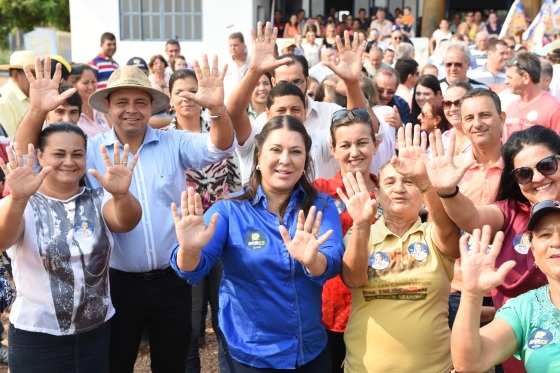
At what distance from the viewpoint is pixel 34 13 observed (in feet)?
81.9

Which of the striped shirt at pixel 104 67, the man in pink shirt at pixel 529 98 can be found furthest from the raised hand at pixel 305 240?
the striped shirt at pixel 104 67

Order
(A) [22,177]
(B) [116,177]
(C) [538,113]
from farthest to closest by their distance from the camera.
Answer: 1. (C) [538,113]
2. (B) [116,177]
3. (A) [22,177]

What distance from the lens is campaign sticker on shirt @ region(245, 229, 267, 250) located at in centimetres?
285

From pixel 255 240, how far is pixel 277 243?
0.09 meters

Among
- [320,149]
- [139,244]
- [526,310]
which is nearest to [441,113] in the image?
[320,149]

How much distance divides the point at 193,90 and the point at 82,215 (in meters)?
1.83

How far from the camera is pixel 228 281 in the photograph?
9.68 feet

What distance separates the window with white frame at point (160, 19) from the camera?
55.8 ft

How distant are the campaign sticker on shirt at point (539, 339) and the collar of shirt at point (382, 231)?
0.77 metres

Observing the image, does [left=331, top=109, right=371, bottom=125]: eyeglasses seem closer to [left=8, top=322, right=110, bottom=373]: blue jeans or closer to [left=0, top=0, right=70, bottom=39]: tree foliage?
[left=8, top=322, right=110, bottom=373]: blue jeans

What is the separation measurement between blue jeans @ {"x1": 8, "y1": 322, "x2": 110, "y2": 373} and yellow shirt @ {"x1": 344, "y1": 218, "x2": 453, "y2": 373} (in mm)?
1204

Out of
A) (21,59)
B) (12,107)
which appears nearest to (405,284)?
(12,107)

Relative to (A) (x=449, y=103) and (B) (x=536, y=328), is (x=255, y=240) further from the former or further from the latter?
(A) (x=449, y=103)

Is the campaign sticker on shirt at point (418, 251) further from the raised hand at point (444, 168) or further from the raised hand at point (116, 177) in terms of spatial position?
the raised hand at point (116, 177)
